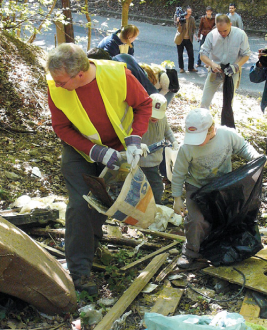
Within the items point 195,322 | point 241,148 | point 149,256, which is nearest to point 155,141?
point 241,148

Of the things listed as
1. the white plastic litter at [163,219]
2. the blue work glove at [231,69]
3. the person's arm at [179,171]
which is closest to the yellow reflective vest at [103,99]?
the person's arm at [179,171]

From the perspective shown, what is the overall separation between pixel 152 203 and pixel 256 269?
3.59ft

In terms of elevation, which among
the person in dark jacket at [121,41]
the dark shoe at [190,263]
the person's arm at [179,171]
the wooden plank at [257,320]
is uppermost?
the person in dark jacket at [121,41]

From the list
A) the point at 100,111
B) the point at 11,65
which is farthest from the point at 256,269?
the point at 11,65

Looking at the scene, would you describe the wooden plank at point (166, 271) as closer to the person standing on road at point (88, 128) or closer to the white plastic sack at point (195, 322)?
the person standing on road at point (88, 128)

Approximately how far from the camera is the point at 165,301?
344 centimetres

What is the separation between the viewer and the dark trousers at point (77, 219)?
11.1 ft

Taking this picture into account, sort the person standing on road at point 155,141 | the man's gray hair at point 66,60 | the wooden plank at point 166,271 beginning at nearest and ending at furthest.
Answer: the man's gray hair at point 66,60 → the wooden plank at point 166,271 → the person standing on road at point 155,141

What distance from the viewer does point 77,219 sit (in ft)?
11.1

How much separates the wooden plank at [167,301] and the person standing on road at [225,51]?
13.4 ft

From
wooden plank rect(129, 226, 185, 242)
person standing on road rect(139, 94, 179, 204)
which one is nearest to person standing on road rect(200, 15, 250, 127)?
person standing on road rect(139, 94, 179, 204)

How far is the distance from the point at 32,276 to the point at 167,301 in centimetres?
116

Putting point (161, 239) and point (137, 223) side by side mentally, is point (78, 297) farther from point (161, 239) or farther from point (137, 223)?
point (161, 239)

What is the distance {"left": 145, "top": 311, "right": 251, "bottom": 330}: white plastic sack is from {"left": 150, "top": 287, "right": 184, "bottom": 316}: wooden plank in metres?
0.63
